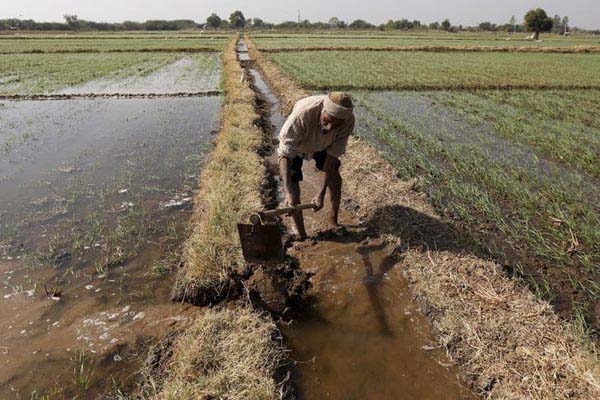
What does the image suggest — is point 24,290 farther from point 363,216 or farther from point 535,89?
point 535,89

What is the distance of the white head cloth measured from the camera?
9.87ft

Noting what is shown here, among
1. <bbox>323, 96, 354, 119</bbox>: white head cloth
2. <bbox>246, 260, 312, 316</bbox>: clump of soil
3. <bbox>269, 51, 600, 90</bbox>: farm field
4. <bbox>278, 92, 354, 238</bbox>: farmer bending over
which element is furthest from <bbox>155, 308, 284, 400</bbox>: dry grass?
<bbox>269, 51, 600, 90</bbox>: farm field

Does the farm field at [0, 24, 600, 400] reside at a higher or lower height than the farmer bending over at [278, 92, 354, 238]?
lower

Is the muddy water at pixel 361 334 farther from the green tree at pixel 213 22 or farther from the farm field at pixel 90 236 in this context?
the green tree at pixel 213 22

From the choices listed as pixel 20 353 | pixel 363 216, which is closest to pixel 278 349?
pixel 20 353

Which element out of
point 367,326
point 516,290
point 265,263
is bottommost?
point 367,326

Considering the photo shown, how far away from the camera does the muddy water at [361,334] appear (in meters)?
2.36

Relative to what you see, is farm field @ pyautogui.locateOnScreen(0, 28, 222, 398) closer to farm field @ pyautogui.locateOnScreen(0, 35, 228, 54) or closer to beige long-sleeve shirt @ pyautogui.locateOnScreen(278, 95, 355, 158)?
beige long-sleeve shirt @ pyautogui.locateOnScreen(278, 95, 355, 158)

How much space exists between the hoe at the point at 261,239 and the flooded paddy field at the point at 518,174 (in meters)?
2.02

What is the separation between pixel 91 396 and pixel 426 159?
16.8 feet

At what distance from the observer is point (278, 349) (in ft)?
8.38

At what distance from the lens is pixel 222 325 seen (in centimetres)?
266

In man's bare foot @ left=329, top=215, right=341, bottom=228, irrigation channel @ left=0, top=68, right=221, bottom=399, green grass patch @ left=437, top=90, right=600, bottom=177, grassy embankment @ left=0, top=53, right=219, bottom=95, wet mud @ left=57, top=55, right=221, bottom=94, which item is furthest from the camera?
grassy embankment @ left=0, top=53, right=219, bottom=95

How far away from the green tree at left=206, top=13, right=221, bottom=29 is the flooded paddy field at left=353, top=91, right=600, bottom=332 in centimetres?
9062
